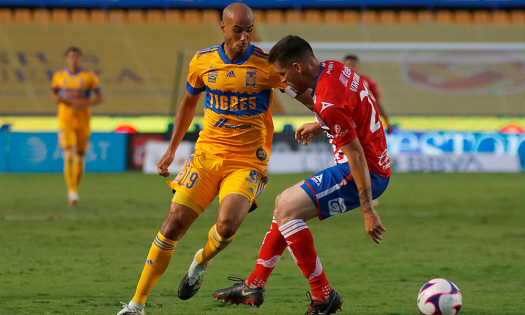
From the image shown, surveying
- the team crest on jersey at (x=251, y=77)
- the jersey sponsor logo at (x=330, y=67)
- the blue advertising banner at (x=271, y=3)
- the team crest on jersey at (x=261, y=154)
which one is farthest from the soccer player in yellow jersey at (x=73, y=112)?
the blue advertising banner at (x=271, y=3)

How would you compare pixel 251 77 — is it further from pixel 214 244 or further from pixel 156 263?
pixel 156 263

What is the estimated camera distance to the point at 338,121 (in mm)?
3773

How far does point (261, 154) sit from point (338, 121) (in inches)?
43.0

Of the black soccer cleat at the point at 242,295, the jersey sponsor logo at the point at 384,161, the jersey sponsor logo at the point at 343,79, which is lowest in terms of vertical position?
the black soccer cleat at the point at 242,295

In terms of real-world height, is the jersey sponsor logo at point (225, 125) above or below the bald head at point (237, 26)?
below

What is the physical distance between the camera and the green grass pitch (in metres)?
4.59

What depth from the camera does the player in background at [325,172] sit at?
12.5ft

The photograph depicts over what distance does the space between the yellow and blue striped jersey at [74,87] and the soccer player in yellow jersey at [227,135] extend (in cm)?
629

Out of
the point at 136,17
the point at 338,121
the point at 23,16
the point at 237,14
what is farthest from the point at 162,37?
the point at 338,121

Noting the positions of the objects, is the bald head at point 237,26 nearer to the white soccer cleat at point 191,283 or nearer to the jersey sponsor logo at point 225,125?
the jersey sponsor logo at point 225,125

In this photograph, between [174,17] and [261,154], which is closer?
[261,154]

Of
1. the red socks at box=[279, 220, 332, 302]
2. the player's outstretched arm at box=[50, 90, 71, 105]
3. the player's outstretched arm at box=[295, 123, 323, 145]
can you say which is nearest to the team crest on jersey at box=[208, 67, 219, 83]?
the player's outstretched arm at box=[295, 123, 323, 145]

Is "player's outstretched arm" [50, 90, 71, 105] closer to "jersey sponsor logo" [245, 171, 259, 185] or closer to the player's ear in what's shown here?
"jersey sponsor logo" [245, 171, 259, 185]

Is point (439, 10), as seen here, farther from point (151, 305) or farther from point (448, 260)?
point (151, 305)
